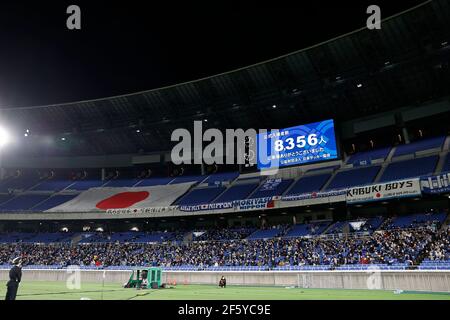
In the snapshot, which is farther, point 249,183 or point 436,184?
point 249,183

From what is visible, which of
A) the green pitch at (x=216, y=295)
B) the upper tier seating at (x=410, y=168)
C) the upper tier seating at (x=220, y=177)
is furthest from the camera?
the upper tier seating at (x=220, y=177)

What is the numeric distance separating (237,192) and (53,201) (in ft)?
103

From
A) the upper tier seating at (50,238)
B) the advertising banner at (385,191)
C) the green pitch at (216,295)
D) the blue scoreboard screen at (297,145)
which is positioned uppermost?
the blue scoreboard screen at (297,145)

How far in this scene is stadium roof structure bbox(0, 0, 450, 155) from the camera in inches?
1496

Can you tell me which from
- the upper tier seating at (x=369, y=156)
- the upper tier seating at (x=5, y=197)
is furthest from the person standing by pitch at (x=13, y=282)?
the upper tier seating at (x=5, y=197)

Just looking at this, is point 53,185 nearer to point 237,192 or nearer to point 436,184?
point 237,192

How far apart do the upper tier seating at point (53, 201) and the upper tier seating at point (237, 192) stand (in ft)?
88.9

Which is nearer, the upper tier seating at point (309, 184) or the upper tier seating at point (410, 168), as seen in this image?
the upper tier seating at point (410, 168)

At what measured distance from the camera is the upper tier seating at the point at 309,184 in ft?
142

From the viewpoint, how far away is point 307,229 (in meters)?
40.8

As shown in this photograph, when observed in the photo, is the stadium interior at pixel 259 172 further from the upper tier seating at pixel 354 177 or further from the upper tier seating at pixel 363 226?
the upper tier seating at pixel 354 177

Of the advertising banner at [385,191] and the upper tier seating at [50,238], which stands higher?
the advertising banner at [385,191]

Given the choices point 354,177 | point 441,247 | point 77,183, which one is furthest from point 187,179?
point 441,247
